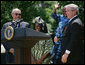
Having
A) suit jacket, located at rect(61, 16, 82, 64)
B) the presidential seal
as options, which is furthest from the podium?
suit jacket, located at rect(61, 16, 82, 64)

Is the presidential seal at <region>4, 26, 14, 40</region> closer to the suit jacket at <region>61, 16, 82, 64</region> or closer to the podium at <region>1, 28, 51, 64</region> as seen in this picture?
the podium at <region>1, 28, 51, 64</region>

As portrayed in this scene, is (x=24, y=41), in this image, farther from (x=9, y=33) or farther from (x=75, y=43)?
(x=75, y=43)

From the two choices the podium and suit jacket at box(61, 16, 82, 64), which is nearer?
the podium

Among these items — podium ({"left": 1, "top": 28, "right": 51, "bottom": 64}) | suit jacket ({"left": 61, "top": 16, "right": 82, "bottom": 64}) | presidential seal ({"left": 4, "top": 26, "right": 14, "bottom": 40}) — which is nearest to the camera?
podium ({"left": 1, "top": 28, "right": 51, "bottom": 64})

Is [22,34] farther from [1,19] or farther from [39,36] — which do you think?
[1,19]

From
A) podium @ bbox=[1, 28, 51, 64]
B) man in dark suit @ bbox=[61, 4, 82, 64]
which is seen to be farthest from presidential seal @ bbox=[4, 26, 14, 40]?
man in dark suit @ bbox=[61, 4, 82, 64]

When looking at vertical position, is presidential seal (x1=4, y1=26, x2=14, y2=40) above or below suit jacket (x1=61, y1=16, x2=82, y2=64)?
above

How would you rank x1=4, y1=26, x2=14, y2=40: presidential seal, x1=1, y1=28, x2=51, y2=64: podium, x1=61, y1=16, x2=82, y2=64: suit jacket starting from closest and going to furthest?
x1=1, y1=28, x2=51, y2=64: podium
x1=4, y1=26, x2=14, y2=40: presidential seal
x1=61, y1=16, x2=82, y2=64: suit jacket

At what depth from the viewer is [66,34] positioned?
15.3ft

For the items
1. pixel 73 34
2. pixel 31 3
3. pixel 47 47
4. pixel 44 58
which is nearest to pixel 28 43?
pixel 73 34

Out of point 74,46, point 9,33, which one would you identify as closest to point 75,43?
point 74,46

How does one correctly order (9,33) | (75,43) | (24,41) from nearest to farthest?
(24,41)
(9,33)
(75,43)

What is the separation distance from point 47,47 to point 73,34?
1.78 m

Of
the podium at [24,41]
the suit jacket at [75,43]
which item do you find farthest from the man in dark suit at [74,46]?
the podium at [24,41]
